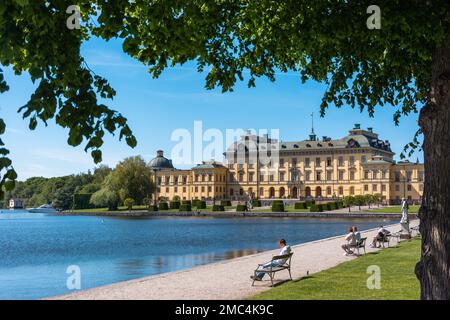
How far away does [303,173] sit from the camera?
103188mm

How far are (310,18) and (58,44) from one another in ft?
14.7

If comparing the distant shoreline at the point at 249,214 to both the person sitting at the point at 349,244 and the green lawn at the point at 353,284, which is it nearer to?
the person sitting at the point at 349,244

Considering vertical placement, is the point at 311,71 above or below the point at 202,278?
above

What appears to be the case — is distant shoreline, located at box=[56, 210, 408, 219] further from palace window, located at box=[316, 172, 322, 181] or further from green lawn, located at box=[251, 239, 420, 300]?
green lawn, located at box=[251, 239, 420, 300]

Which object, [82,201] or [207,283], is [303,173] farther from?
[207,283]

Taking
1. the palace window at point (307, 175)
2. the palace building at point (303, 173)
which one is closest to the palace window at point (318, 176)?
the palace building at point (303, 173)

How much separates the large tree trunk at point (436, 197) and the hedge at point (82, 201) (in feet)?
333

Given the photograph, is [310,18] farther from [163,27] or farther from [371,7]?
[163,27]

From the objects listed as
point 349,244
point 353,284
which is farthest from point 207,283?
point 349,244

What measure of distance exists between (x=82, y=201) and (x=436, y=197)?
339 feet

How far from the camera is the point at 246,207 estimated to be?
78.7 m

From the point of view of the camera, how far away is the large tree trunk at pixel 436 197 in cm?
731

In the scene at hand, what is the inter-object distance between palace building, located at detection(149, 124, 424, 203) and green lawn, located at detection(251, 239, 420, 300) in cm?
7959
